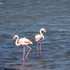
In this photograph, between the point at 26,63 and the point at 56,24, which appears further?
the point at 56,24

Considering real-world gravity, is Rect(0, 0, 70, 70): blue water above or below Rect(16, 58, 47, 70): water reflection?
below

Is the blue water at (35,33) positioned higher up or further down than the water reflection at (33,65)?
further down

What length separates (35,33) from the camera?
1811 cm

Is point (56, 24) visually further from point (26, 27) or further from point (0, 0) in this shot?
point (0, 0)

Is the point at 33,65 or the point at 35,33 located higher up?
the point at 33,65

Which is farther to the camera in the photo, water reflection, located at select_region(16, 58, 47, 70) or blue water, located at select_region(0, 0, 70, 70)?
blue water, located at select_region(0, 0, 70, 70)

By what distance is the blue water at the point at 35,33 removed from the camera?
12562 millimetres

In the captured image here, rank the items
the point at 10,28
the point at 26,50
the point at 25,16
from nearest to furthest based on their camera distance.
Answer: the point at 26,50 < the point at 10,28 < the point at 25,16

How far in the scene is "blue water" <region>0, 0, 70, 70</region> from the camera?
1256 centimetres

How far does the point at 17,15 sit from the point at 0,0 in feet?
37.6

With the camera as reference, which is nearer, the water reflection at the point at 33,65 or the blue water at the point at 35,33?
the water reflection at the point at 33,65

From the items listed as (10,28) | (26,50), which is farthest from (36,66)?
(10,28)

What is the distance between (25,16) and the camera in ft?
80.9

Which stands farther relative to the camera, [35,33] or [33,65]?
[35,33]
